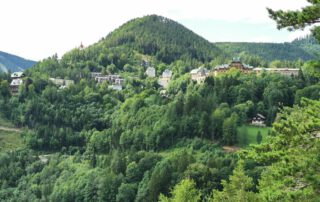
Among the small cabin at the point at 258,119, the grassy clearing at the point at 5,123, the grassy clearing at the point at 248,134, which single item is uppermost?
the small cabin at the point at 258,119

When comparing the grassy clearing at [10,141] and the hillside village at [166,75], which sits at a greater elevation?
the hillside village at [166,75]

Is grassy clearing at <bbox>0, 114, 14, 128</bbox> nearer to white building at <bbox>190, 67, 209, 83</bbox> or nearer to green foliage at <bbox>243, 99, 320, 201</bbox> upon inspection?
white building at <bbox>190, 67, 209, 83</bbox>

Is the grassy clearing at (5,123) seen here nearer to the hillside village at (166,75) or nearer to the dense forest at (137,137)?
the dense forest at (137,137)

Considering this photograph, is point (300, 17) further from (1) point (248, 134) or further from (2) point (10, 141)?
(2) point (10, 141)

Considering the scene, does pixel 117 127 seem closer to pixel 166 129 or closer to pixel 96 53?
pixel 166 129

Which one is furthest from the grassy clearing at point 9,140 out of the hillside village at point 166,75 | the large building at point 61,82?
the large building at point 61,82

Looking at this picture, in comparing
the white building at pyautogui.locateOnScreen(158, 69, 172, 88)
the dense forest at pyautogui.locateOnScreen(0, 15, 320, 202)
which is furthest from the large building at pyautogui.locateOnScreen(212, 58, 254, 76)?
the white building at pyautogui.locateOnScreen(158, 69, 172, 88)

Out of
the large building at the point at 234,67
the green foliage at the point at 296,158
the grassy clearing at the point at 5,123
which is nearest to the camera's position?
the green foliage at the point at 296,158
